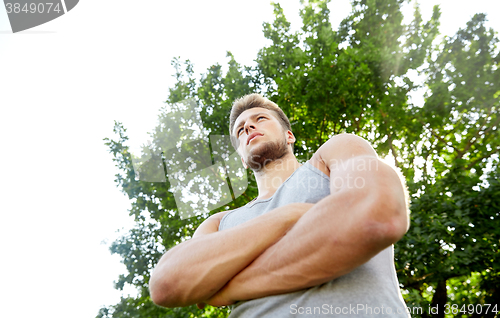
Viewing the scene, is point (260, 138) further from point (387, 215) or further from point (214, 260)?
point (387, 215)

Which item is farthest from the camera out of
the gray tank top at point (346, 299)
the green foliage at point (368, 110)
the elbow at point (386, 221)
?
the green foliage at point (368, 110)

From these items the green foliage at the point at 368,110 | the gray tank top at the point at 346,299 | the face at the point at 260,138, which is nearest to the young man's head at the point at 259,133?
the face at the point at 260,138

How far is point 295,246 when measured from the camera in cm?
122

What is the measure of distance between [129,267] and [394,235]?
8509 mm

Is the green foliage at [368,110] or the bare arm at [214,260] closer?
the bare arm at [214,260]

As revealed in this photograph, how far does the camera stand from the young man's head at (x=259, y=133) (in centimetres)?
241

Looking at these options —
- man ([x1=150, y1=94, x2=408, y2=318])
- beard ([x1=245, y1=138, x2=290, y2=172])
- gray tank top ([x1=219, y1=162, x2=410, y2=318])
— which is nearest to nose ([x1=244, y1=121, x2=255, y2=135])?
beard ([x1=245, y1=138, x2=290, y2=172])

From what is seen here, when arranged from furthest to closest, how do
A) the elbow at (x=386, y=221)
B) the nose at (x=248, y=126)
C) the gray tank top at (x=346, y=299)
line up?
the nose at (x=248, y=126), the gray tank top at (x=346, y=299), the elbow at (x=386, y=221)

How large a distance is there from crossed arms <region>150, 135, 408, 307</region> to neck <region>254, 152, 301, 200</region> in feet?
2.66

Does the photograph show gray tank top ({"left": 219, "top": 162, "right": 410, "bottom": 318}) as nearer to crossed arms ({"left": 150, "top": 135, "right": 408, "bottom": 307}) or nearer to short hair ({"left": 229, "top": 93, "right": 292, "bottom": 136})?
crossed arms ({"left": 150, "top": 135, "right": 408, "bottom": 307})

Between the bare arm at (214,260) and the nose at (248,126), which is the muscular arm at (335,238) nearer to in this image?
the bare arm at (214,260)

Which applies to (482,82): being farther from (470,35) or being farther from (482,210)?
(482,210)

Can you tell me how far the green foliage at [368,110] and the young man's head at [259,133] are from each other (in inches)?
175

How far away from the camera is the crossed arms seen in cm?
114
